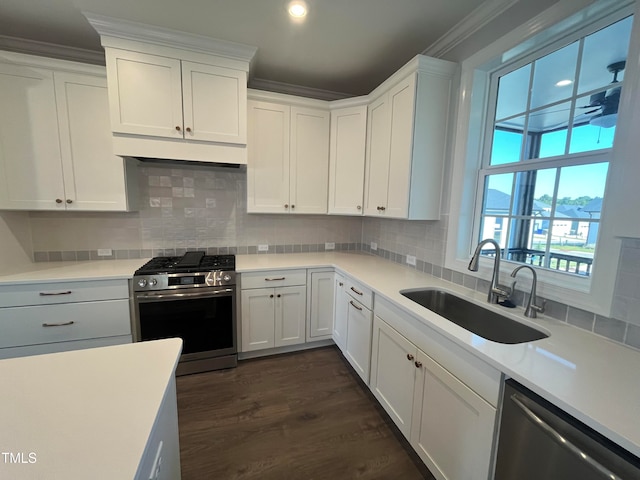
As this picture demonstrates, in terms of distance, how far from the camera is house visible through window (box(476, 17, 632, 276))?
130 cm

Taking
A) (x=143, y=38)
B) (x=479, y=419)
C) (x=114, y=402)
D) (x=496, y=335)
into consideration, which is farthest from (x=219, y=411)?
(x=143, y=38)

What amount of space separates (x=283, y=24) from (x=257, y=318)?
2.31 metres

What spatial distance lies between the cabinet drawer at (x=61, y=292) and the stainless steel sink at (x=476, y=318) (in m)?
2.12

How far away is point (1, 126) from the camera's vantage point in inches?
76.2

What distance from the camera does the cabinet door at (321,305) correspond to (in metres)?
2.58

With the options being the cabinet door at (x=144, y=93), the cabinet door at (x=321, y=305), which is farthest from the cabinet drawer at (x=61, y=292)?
the cabinet door at (x=321, y=305)

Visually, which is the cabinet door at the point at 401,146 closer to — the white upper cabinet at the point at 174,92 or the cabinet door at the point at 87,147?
the white upper cabinet at the point at 174,92

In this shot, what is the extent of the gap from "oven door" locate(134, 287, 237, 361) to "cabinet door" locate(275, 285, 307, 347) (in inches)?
15.8

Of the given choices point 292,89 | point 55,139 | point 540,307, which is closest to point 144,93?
point 55,139

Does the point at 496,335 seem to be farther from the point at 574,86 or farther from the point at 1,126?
the point at 1,126

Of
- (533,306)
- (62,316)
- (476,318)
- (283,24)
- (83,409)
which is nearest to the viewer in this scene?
(83,409)

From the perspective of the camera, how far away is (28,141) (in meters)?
2.00

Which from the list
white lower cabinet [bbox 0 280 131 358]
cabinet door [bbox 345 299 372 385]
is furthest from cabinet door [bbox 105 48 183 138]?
cabinet door [bbox 345 299 372 385]

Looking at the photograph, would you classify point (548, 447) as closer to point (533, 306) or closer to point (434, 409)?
point (434, 409)
